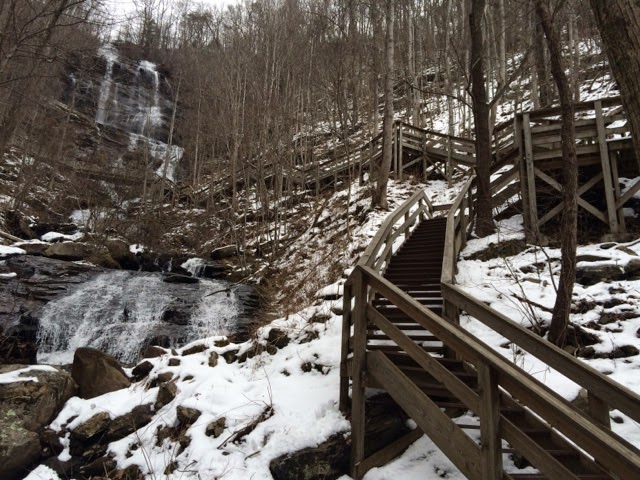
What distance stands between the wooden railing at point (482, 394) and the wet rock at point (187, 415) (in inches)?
78.8

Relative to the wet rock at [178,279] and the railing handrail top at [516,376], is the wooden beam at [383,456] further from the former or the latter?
the wet rock at [178,279]

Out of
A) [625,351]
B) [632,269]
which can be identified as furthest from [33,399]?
[632,269]

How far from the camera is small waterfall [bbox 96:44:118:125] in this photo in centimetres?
3150

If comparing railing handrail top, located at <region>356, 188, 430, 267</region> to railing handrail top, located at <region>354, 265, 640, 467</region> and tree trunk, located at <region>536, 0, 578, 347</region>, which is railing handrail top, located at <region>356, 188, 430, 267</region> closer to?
railing handrail top, located at <region>354, 265, 640, 467</region>

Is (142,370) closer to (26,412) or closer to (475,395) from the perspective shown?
(26,412)

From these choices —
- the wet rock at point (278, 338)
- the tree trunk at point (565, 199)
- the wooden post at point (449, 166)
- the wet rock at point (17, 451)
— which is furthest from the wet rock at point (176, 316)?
the wooden post at point (449, 166)

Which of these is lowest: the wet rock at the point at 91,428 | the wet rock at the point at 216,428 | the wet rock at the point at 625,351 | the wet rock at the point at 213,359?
the wet rock at the point at 91,428

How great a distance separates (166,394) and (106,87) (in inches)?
1411

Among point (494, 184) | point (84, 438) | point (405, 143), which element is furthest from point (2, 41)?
point (405, 143)

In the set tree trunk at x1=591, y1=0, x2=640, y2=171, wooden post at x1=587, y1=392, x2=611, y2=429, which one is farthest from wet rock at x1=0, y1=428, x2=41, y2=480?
tree trunk at x1=591, y1=0, x2=640, y2=171

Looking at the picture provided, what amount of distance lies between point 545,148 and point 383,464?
26.6ft

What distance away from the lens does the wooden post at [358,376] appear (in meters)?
3.82

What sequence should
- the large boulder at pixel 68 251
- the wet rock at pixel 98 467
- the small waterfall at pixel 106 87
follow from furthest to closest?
1. the small waterfall at pixel 106 87
2. the large boulder at pixel 68 251
3. the wet rock at pixel 98 467

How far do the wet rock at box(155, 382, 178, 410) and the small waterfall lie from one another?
31845 mm
